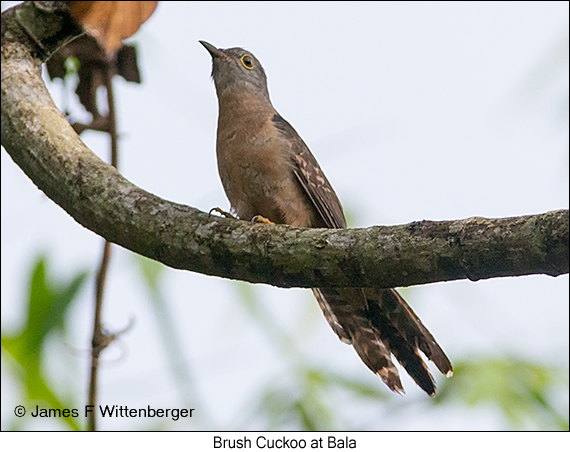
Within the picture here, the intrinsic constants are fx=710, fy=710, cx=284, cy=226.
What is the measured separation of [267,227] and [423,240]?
0.68 meters

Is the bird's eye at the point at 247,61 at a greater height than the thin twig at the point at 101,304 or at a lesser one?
greater

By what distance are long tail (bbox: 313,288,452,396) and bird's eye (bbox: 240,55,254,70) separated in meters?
2.02

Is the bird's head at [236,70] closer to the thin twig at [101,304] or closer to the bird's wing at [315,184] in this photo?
the bird's wing at [315,184]

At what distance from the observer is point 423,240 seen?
2.59 m

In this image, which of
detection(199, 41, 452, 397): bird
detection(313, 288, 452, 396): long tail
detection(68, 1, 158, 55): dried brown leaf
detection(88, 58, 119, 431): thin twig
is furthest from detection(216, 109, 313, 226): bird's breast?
detection(68, 1, 158, 55): dried brown leaf

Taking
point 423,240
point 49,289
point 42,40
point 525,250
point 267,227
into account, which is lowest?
point 525,250

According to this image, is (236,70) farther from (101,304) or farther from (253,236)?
(253,236)

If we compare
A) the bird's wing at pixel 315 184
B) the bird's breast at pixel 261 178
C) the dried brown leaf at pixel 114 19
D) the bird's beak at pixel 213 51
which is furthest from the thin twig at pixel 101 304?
the bird's beak at pixel 213 51

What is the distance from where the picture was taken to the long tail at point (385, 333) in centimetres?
392

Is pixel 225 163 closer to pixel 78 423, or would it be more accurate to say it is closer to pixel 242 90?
pixel 242 90

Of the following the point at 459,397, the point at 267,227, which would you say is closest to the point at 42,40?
the point at 267,227

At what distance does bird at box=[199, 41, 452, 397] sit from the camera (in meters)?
4.00

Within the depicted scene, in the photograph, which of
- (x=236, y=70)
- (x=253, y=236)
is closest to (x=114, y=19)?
(x=236, y=70)

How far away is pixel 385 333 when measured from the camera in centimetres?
419
